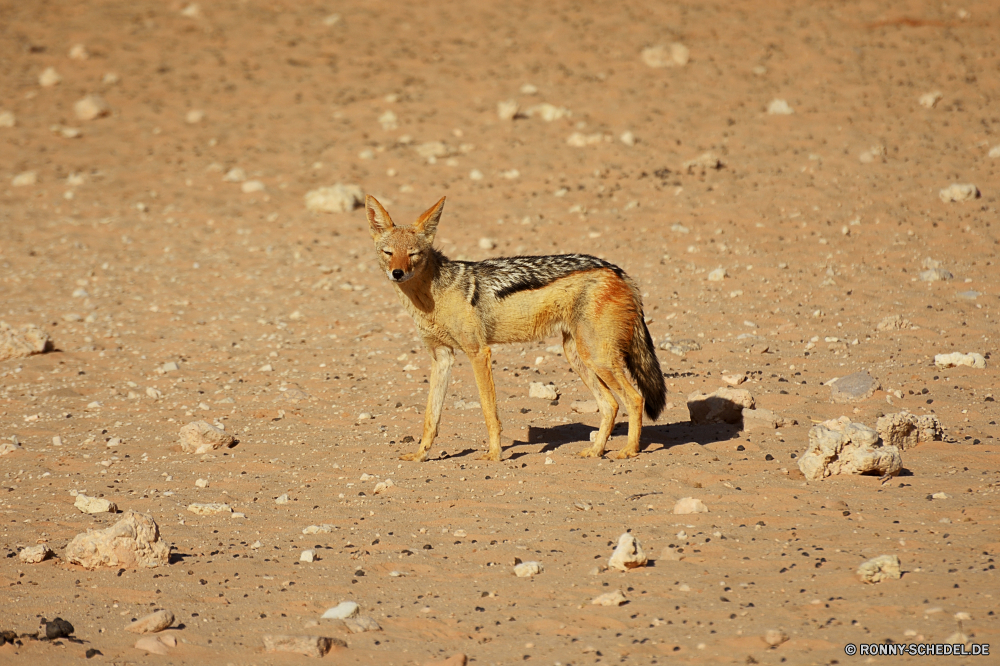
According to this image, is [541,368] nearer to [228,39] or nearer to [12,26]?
[228,39]

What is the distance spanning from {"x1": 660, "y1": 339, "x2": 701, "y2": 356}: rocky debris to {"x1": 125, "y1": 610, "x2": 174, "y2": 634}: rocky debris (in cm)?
622

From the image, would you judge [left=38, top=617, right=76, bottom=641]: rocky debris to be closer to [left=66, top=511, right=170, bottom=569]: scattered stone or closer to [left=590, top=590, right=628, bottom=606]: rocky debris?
[left=66, top=511, right=170, bottom=569]: scattered stone

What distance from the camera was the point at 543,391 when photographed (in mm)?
9094

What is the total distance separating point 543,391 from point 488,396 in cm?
152

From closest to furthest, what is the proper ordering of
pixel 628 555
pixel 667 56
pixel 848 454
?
pixel 628 555 → pixel 848 454 → pixel 667 56

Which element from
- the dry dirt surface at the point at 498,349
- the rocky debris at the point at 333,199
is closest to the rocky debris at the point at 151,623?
the dry dirt surface at the point at 498,349

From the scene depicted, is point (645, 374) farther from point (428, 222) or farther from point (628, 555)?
point (628, 555)

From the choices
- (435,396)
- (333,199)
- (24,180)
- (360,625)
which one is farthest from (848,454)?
(24,180)

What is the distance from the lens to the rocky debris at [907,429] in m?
7.00

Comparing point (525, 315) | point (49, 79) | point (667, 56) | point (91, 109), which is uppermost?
point (667, 56)

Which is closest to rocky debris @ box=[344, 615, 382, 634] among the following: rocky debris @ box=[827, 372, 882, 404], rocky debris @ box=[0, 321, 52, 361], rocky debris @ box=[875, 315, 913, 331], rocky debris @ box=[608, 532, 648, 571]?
rocky debris @ box=[608, 532, 648, 571]

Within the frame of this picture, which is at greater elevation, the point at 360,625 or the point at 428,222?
the point at 428,222

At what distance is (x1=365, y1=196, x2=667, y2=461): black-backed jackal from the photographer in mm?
7574

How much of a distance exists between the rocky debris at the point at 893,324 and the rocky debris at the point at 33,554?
8.15 m
